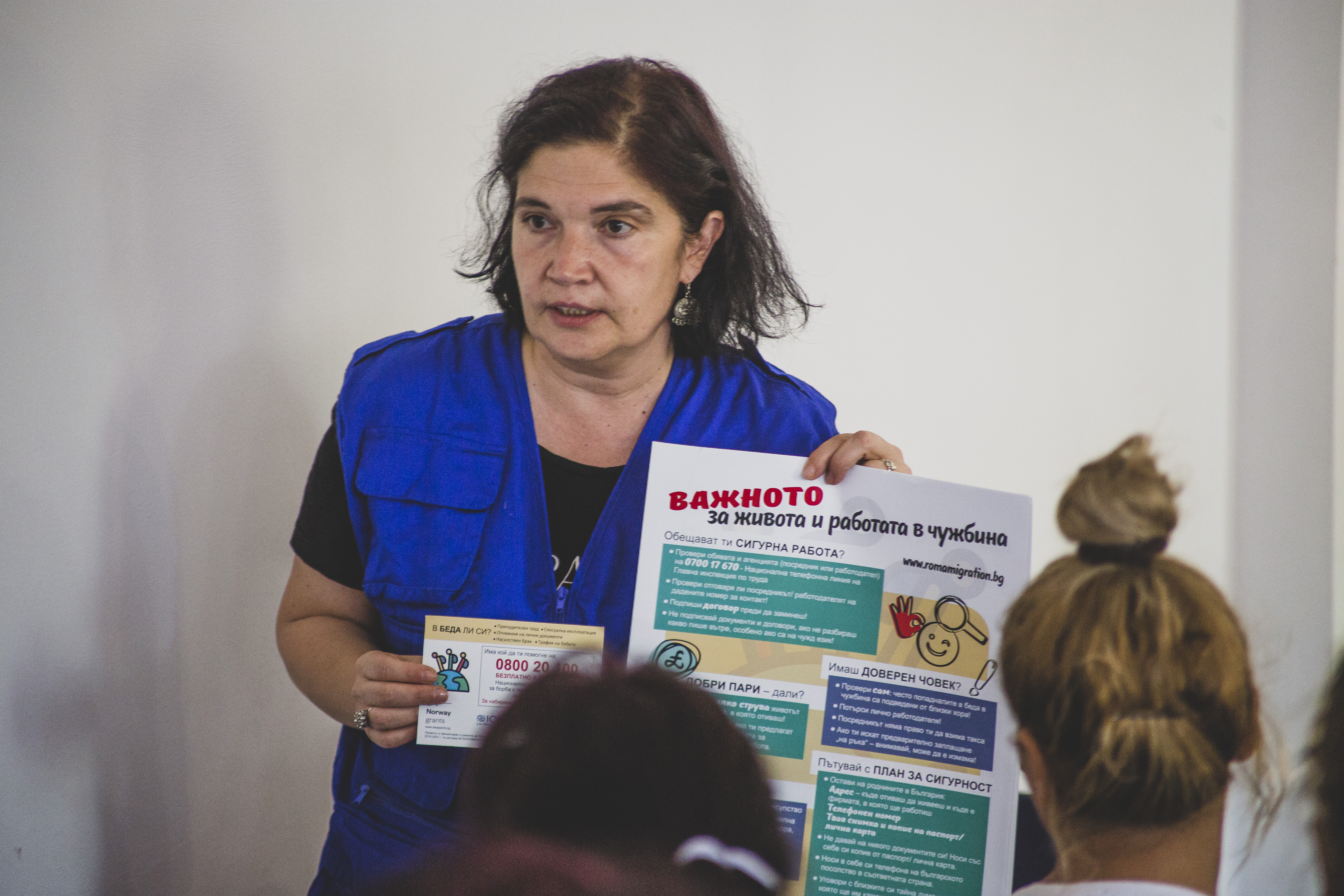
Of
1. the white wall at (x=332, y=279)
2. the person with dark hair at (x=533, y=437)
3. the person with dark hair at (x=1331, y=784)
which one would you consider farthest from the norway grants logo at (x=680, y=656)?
the white wall at (x=332, y=279)

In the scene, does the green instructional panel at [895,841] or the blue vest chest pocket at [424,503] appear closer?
the green instructional panel at [895,841]

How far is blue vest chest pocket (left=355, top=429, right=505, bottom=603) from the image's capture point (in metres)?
1.46

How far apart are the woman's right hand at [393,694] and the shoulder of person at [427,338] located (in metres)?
0.48

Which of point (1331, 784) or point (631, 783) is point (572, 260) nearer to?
point (631, 783)

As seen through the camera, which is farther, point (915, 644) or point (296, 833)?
point (296, 833)

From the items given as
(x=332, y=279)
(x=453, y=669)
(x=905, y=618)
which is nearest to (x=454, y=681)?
(x=453, y=669)

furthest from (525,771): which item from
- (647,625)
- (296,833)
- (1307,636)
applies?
(1307,636)

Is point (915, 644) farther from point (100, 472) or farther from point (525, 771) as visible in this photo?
point (100, 472)

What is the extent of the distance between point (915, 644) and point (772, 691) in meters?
0.20

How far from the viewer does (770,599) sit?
130 centimetres

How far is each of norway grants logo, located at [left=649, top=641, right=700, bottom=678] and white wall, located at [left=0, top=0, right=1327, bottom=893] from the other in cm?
106

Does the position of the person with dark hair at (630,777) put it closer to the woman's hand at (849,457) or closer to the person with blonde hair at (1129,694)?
the person with blonde hair at (1129,694)

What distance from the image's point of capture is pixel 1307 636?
2.20 metres

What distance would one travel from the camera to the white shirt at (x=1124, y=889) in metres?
0.91
